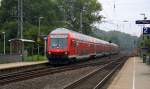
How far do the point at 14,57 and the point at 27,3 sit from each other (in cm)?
5208

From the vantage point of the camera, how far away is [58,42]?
38.7m

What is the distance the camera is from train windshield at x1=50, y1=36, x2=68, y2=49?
38.3m

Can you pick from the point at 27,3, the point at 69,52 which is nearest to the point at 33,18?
the point at 27,3

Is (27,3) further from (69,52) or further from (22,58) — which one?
(69,52)

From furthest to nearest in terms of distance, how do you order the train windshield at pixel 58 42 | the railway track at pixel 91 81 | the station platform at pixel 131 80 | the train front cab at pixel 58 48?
the train windshield at pixel 58 42 → the train front cab at pixel 58 48 → the station platform at pixel 131 80 → the railway track at pixel 91 81

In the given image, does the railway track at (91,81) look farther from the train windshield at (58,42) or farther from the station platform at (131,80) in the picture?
the train windshield at (58,42)

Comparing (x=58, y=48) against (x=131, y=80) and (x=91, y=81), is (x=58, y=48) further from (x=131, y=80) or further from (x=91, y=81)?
Result: (x=91, y=81)

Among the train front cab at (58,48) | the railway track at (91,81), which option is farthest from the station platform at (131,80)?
the train front cab at (58,48)

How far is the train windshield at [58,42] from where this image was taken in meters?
38.3

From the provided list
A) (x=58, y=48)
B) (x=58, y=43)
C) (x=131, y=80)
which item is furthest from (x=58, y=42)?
(x=131, y=80)

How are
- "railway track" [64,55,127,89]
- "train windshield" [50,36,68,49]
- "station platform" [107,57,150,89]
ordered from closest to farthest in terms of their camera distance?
"railway track" [64,55,127,89]
"station platform" [107,57,150,89]
"train windshield" [50,36,68,49]

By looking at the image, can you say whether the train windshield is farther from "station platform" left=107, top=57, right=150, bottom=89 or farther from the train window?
"station platform" left=107, top=57, right=150, bottom=89

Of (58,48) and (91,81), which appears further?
(58,48)

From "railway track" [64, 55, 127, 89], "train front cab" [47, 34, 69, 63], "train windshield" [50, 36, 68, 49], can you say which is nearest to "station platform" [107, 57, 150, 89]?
→ "railway track" [64, 55, 127, 89]
